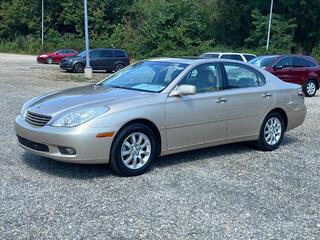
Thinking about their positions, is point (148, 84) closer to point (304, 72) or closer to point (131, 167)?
point (131, 167)

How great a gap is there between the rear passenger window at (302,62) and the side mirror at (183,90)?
39.0 ft

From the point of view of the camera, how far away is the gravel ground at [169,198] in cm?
462

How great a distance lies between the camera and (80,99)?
637 cm

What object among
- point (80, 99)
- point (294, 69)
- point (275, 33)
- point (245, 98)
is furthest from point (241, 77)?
point (275, 33)

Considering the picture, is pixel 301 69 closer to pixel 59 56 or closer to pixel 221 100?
pixel 221 100

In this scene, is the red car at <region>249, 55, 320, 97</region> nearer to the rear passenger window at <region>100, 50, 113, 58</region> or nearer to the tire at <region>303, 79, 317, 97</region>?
the tire at <region>303, 79, 317, 97</region>

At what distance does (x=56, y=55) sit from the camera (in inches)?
1558

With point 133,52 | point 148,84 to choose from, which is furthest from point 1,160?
point 133,52

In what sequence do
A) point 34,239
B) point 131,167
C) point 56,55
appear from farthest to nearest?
point 56,55
point 131,167
point 34,239

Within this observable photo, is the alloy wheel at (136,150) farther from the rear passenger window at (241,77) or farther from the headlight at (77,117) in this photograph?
the rear passenger window at (241,77)

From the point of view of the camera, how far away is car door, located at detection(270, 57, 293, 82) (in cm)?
1692

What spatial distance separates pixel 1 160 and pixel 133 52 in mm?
42462

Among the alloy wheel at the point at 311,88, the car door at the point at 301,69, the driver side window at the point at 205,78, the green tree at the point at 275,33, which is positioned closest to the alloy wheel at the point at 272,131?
the driver side window at the point at 205,78

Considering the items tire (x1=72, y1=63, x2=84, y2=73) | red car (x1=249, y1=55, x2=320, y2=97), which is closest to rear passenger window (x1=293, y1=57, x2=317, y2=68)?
red car (x1=249, y1=55, x2=320, y2=97)
